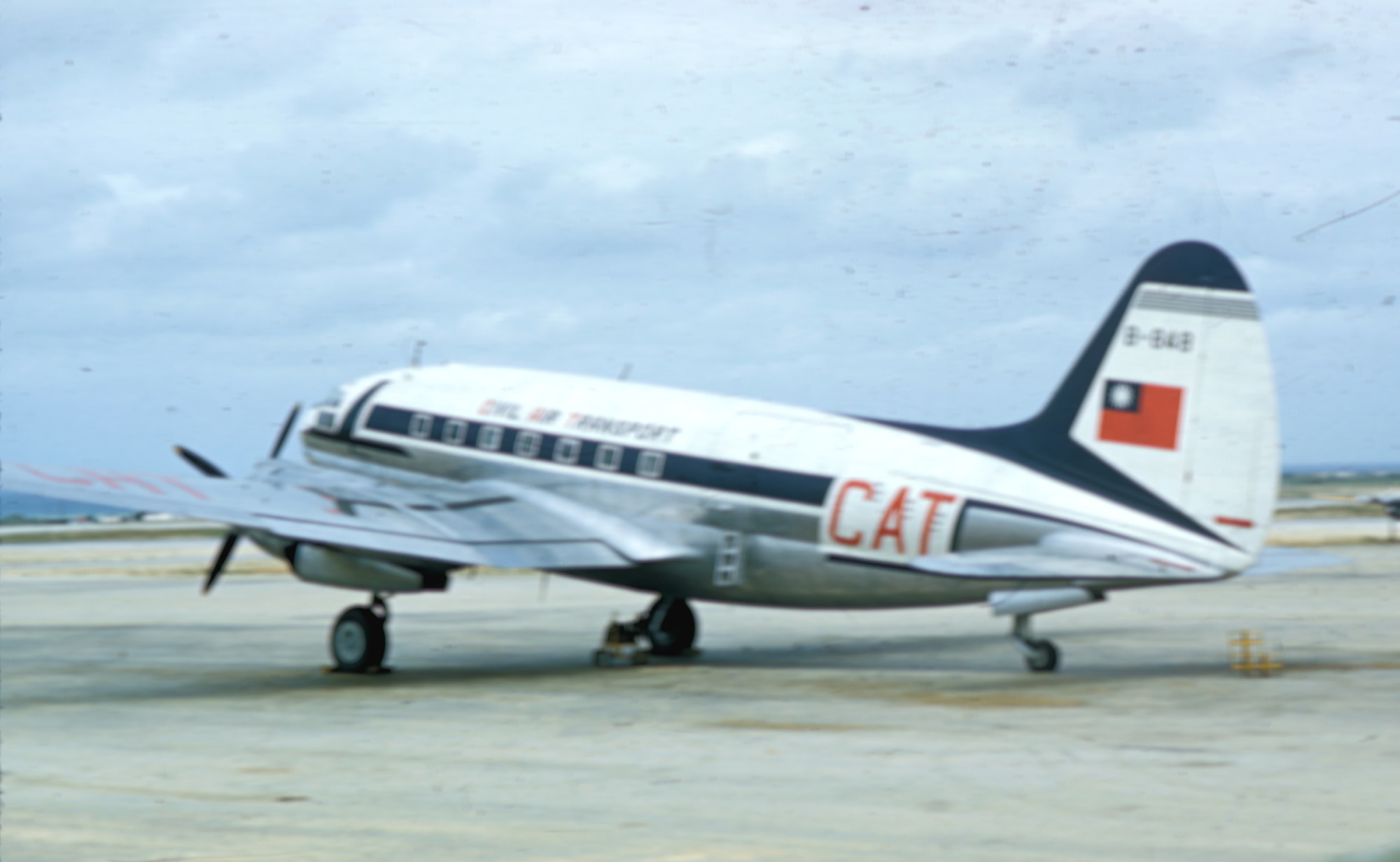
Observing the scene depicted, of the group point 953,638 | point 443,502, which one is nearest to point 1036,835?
point 443,502

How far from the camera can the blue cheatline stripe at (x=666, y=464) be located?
968 inches

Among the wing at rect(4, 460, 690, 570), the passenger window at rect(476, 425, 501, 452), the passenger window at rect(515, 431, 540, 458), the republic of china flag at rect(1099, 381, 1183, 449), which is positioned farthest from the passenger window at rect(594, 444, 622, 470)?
the republic of china flag at rect(1099, 381, 1183, 449)

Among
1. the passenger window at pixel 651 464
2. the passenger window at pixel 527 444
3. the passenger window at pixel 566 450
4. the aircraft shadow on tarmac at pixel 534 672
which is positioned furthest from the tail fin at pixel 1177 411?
the passenger window at pixel 527 444

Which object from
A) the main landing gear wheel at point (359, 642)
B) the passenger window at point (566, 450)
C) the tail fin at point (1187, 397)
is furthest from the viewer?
the passenger window at point (566, 450)

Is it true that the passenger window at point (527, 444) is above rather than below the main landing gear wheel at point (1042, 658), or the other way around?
above

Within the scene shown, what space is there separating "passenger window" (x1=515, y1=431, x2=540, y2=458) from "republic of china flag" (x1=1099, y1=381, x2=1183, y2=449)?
10.5 metres

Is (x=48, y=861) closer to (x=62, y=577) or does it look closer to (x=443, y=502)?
(x=443, y=502)

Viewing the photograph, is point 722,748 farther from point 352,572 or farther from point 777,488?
point 352,572

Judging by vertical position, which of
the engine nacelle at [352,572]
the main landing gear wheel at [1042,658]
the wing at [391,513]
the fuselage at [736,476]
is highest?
the fuselage at [736,476]

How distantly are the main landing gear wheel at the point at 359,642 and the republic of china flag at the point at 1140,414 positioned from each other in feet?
39.3

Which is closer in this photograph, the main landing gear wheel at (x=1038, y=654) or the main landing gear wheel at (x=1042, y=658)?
the main landing gear wheel at (x=1038, y=654)

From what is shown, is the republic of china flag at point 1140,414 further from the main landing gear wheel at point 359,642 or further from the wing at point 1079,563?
the main landing gear wheel at point 359,642

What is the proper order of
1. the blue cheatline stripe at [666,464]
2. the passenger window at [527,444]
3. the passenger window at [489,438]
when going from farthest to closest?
the passenger window at [489,438] → the passenger window at [527,444] → the blue cheatline stripe at [666,464]

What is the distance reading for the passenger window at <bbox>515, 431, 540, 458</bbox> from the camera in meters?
28.2
